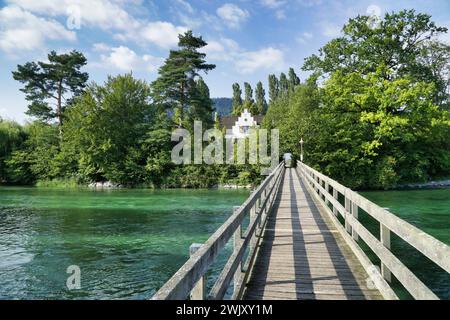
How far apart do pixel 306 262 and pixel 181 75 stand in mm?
36341

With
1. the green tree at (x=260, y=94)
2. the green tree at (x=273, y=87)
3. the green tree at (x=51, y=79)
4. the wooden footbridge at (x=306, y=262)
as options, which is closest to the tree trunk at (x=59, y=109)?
the green tree at (x=51, y=79)

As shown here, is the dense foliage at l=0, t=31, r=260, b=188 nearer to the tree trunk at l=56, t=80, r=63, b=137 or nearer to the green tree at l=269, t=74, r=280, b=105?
the tree trunk at l=56, t=80, r=63, b=137

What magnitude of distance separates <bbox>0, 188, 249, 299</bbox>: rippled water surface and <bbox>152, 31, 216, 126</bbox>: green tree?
71.0ft

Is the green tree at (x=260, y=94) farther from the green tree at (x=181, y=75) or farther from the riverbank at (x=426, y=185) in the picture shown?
the riverbank at (x=426, y=185)

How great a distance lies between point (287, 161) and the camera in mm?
39062

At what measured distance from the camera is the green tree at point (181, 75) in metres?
40.1

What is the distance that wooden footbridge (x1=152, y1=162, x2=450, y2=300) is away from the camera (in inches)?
103

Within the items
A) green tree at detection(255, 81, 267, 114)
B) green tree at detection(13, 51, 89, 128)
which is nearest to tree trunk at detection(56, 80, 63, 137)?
green tree at detection(13, 51, 89, 128)

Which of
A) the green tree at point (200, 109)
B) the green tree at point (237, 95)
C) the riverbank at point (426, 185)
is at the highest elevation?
the green tree at point (237, 95)

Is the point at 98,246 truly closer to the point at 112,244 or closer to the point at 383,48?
the point at 112,244

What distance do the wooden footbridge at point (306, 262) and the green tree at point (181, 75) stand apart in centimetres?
3354

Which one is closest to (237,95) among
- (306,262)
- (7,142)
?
(7,142)
